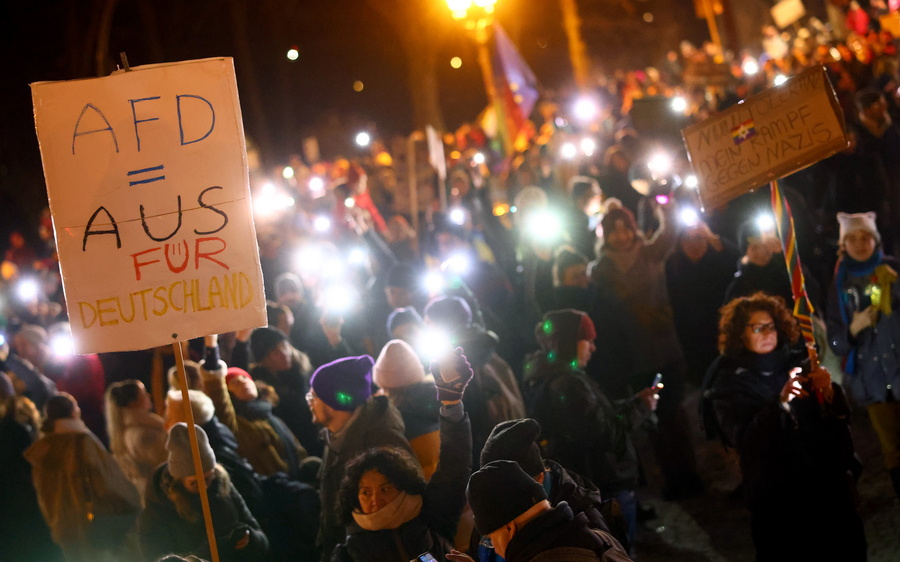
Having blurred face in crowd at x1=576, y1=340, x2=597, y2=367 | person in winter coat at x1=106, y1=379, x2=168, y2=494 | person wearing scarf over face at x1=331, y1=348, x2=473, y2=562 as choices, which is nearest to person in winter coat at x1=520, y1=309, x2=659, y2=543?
blurred face in crowd at x1=576, y1=340, x2=597, y2=367

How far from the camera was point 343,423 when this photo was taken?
470 cm

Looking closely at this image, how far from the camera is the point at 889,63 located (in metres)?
10.9

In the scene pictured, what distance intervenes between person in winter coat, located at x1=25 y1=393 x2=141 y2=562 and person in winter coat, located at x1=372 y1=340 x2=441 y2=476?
6.62 ft

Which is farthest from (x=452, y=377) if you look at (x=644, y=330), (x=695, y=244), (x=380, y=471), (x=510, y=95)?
(x=510, y=95)

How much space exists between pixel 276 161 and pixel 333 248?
2048cm

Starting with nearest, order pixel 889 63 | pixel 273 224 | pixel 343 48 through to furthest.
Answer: pixel 889 63 → pixel 273 224 → pixel 343 48

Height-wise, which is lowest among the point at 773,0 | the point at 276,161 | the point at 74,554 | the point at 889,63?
the point at 74,554

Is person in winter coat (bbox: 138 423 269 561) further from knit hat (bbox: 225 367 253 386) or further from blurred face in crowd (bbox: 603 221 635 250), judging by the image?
blurred face in crowd (bbox: 603 221 635 250)

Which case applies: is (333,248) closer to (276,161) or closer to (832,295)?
(832,295)

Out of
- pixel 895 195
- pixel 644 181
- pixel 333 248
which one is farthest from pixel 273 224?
pixel 895 195

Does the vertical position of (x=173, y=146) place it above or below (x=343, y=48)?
below

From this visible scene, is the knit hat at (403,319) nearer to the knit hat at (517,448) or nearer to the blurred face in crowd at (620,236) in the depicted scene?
the blurred face in crowd at (620,236)

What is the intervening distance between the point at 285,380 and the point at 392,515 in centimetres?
265

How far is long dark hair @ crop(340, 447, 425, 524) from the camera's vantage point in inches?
158
